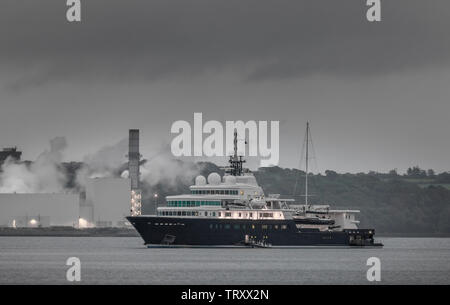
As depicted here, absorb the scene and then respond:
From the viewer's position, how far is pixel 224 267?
94938mm

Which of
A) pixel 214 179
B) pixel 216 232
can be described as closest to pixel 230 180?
pixel 214 179

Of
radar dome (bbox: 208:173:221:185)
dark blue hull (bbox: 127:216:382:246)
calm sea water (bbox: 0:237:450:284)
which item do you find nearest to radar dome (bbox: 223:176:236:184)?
radar dome (bbox: 208:173:221:185)

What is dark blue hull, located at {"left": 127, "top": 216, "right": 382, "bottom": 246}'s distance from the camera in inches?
4594

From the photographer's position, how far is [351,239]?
126 m

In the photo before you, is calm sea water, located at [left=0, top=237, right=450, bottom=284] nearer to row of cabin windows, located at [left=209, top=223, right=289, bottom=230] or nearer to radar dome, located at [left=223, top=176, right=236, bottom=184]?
row of cabin windows, located at [left=209, top=223, right=289, bottom=230]

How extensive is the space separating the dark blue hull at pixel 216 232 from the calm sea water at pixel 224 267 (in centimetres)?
116

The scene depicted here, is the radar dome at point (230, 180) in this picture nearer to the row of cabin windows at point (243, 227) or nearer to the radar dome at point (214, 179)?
the radar dome at point (214, 179)

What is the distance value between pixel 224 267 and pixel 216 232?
22439mm

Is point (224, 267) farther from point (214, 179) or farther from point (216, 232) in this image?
point (214, 179)

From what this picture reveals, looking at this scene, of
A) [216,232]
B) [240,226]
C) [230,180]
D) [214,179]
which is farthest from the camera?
[214,179]

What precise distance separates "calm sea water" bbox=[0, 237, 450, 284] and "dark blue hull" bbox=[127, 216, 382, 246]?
1.16 meters

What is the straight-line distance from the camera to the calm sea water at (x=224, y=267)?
3319 inches

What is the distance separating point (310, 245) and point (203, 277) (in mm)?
38949
